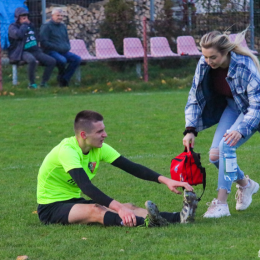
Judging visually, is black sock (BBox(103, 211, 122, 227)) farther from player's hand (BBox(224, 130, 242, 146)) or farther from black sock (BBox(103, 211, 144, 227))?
player's hand (BBox(224, 130, 242, 146))

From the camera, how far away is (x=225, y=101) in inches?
226

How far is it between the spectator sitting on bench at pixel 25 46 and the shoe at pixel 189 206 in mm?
10290


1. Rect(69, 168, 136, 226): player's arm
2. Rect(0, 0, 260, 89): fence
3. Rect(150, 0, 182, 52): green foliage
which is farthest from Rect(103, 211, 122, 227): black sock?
Rect(150, 0, 182, 52): green foliage

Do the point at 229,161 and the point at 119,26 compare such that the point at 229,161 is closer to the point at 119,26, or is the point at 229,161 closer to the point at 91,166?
the point at 91,166

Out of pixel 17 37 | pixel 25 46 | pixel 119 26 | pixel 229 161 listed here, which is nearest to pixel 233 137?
pixel 229 161

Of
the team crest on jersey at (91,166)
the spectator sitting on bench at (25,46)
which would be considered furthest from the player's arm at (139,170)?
the spectator sitting on bench at (25,46)

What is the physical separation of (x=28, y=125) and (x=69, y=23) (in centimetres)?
910

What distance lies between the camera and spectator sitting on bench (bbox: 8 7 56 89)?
14867 mm

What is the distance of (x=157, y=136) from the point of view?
33.4 feet

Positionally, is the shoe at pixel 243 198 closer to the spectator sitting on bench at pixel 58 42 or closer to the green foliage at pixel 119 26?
the spectator sitting on bench at pixel 58 42

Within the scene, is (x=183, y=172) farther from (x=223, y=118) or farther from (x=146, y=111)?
(x=146, y=111)

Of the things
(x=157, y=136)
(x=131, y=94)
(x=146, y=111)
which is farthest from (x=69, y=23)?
(x=157, y=136)

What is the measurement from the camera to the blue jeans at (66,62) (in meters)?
15.4

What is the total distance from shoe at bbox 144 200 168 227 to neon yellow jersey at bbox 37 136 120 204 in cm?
68
